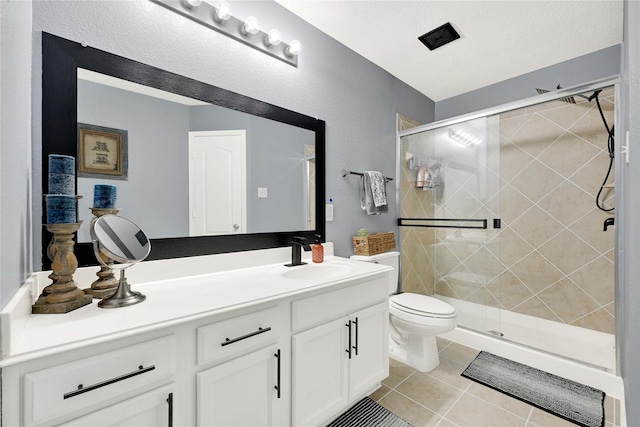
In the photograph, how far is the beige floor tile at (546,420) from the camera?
1450mm

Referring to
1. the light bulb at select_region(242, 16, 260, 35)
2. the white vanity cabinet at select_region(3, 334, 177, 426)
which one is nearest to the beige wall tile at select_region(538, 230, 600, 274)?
the light bulb at select_region(242, 16, 260, 35)

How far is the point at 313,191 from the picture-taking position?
1.93 meters

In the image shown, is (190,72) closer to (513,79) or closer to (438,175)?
(438,175)

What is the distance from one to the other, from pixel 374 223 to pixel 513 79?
196cm

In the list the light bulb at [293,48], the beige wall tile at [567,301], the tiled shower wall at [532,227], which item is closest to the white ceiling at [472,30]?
the light bulb at [293,48]

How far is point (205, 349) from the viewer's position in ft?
3.05

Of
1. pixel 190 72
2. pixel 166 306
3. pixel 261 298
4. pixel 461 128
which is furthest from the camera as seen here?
pixel 461 128

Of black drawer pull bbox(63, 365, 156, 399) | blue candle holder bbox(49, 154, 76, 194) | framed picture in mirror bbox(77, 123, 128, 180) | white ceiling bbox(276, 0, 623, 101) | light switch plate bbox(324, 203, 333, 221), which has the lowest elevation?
black drawer pull bbox(63, 365, 156, 399)

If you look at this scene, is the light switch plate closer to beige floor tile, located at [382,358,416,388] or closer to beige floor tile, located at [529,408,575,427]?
beige floor tile, located at [382,358,416,388]

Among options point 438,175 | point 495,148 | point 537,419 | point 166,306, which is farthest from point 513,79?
point 166,306

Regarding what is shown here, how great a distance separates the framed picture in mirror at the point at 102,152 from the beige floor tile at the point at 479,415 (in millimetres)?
2053

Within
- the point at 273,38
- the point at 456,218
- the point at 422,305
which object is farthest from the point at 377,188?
the point at 273,38

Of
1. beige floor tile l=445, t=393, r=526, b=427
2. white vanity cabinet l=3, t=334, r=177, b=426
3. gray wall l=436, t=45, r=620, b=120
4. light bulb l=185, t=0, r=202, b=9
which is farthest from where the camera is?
gray wall l=436, t=45, r=620, b=120

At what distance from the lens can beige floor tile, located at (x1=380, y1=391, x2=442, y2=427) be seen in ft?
4.86
